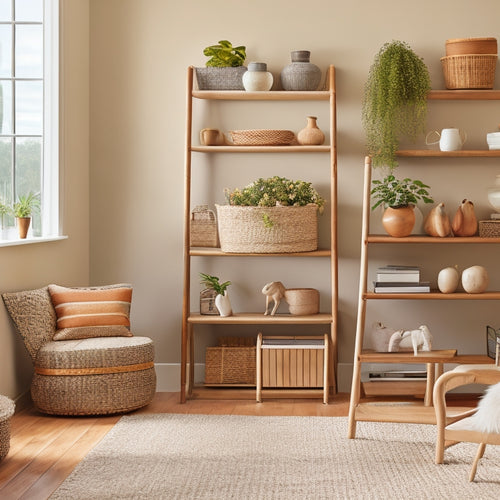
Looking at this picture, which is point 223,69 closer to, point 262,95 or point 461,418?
point 262,95

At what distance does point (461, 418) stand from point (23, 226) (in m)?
2.52

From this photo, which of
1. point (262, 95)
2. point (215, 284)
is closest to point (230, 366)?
point (215, 284)

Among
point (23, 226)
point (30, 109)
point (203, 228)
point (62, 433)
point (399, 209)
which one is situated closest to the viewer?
point (62, 433)

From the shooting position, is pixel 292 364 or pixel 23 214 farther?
pixel 292 364

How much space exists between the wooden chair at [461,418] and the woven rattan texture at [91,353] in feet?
5.52

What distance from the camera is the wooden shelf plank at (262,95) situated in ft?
15.8

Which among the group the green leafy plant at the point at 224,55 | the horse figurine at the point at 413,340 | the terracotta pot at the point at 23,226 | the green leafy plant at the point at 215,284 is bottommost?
the horse figurine at the point at 413,340

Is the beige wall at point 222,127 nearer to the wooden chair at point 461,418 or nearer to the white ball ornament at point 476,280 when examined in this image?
the white ball ornament at point 476,280

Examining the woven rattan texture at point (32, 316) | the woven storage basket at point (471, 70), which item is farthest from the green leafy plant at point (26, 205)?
the woven storage basket at point (471, 70)

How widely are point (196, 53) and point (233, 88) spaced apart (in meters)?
0.38

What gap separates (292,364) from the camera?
15.8ft

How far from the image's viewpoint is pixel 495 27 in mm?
4973

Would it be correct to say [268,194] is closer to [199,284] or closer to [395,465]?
[199,284]

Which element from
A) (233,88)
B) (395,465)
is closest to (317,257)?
(233,88)
